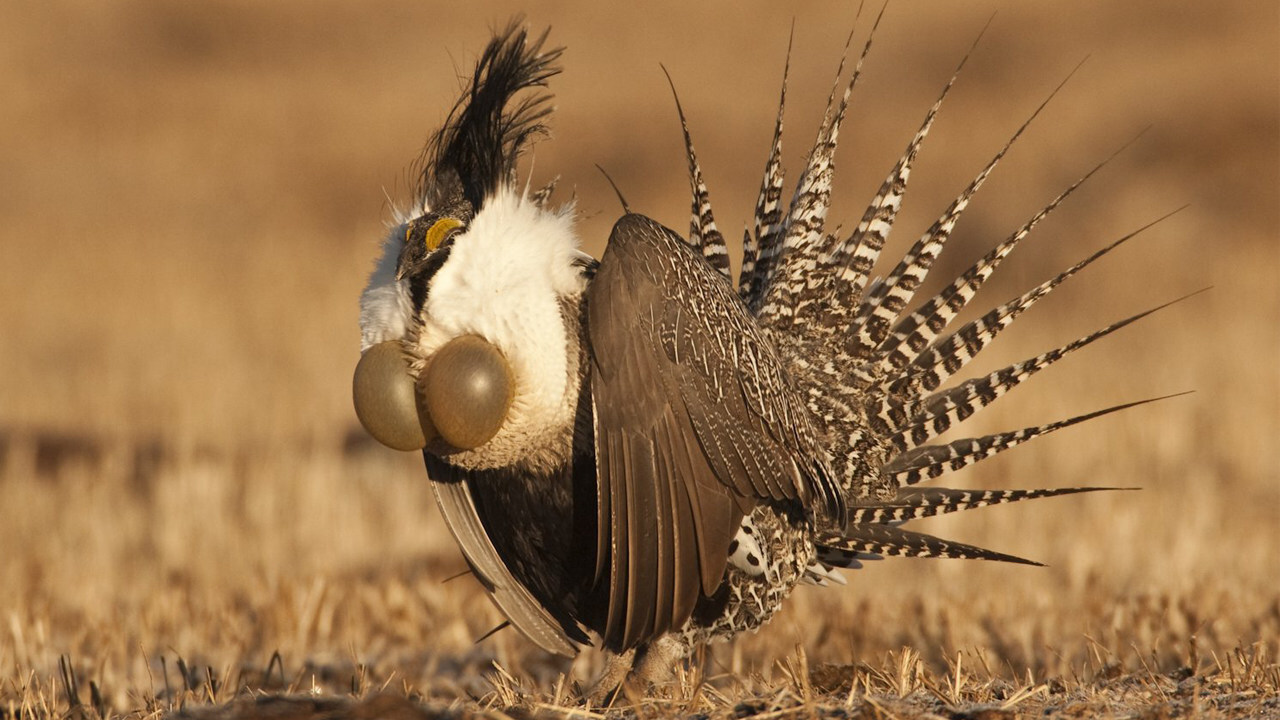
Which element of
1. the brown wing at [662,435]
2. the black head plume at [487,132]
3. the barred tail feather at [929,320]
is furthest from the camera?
the barred tail feather at [929,320]

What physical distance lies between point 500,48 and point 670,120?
11.5 metres

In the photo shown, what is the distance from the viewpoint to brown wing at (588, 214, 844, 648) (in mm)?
3326

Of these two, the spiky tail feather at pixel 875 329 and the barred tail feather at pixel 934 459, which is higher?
the spiky tail feather at pixel 875 329

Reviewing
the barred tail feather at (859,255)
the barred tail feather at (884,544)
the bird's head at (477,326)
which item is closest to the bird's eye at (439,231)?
the bird's head at (477,326)

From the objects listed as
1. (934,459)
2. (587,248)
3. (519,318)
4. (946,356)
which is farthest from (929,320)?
(587,248)

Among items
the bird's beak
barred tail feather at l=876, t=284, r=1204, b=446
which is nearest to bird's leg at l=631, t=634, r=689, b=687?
the bird's beak

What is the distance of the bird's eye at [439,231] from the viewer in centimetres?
355

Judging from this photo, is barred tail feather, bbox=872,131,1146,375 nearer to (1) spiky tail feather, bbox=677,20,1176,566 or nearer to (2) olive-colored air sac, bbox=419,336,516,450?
(1) spiky tail feather, bbox=677,20,1176,566

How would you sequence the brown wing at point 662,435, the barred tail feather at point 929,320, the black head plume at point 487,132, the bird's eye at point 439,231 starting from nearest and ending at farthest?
the brown wing at point 662,435 < the bird's eye at point 439,231 < the black head plume at point 487,132 < the barred tail feather at point 929,320

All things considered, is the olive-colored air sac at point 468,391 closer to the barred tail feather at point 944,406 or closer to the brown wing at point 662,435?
the brown wing at point 662,435

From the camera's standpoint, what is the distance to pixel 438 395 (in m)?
3.40

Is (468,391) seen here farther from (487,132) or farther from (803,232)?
(803,232)

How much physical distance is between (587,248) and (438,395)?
7923 mm

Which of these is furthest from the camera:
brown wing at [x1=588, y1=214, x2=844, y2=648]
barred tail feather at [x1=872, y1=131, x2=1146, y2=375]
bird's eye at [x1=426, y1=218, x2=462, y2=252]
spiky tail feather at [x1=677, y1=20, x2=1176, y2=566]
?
barred tail feather at [x1=872, y1=131, x2=1146, y2=375]
